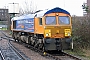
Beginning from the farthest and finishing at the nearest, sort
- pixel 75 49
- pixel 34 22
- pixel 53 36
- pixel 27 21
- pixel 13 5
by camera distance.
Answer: pixel 13 5, pixel 27 21, pixel 34 22, pixel 75 49, pixel 53 36

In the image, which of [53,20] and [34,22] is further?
[34,22]

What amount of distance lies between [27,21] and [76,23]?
4.94 metres

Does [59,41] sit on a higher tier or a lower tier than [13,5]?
lower

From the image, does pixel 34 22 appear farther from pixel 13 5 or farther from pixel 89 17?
pixel 13 5

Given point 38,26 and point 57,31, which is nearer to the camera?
point 57,31

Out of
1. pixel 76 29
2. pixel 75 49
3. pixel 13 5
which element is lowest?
pixel 75 49

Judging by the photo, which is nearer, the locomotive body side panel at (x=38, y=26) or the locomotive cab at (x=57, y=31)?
the locomotive cab at (x=57, y=31)

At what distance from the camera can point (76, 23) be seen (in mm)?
21016

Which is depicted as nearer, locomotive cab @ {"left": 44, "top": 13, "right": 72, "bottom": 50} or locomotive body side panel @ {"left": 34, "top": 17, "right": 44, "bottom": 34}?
locomotive cab @ {"left": 44, "top": 13, "right": 72, "bottom": 50}

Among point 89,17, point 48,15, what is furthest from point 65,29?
point 89,17

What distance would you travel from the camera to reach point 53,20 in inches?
707

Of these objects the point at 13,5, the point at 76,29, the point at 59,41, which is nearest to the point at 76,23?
the point at 76,29

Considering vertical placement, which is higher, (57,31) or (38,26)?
(38,26)

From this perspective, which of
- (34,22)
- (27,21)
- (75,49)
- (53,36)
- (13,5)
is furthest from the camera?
(13,5)
